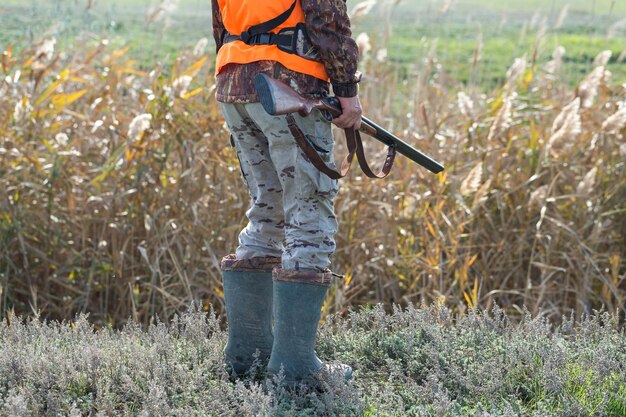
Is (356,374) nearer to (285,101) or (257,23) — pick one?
(285,101)

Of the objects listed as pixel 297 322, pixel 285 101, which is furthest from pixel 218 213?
pixel 285 101

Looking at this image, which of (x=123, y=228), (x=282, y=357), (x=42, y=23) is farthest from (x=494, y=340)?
(x=42, y=23)

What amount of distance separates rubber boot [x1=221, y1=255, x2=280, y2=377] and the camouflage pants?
0.25 meters

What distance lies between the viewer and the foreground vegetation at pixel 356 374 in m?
3.83

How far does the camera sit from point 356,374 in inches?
172

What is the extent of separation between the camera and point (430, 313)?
4953mm

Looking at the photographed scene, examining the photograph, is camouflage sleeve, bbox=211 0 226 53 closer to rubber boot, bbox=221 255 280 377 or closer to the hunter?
the hunter

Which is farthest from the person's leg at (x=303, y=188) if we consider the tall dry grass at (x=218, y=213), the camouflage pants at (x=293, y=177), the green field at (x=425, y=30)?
the green field at (x=425, y=30)

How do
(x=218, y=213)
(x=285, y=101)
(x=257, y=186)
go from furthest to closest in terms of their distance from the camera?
1. (x=218, y=213)
2. (x=257, y=186)
3. (x=285, y=101)

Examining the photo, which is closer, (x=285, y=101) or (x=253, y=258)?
(x=285, y=101)

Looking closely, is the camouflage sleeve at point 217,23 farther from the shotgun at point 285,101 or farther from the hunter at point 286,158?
the shotgun at point 285,101

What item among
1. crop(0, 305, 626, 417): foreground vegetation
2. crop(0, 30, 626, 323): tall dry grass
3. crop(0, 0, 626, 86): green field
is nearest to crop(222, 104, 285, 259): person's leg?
crop(0, 305, 626, 417): foreground vegetation

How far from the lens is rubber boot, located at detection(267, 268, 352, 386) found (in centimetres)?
399

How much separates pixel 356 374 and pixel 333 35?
57.3 inches
